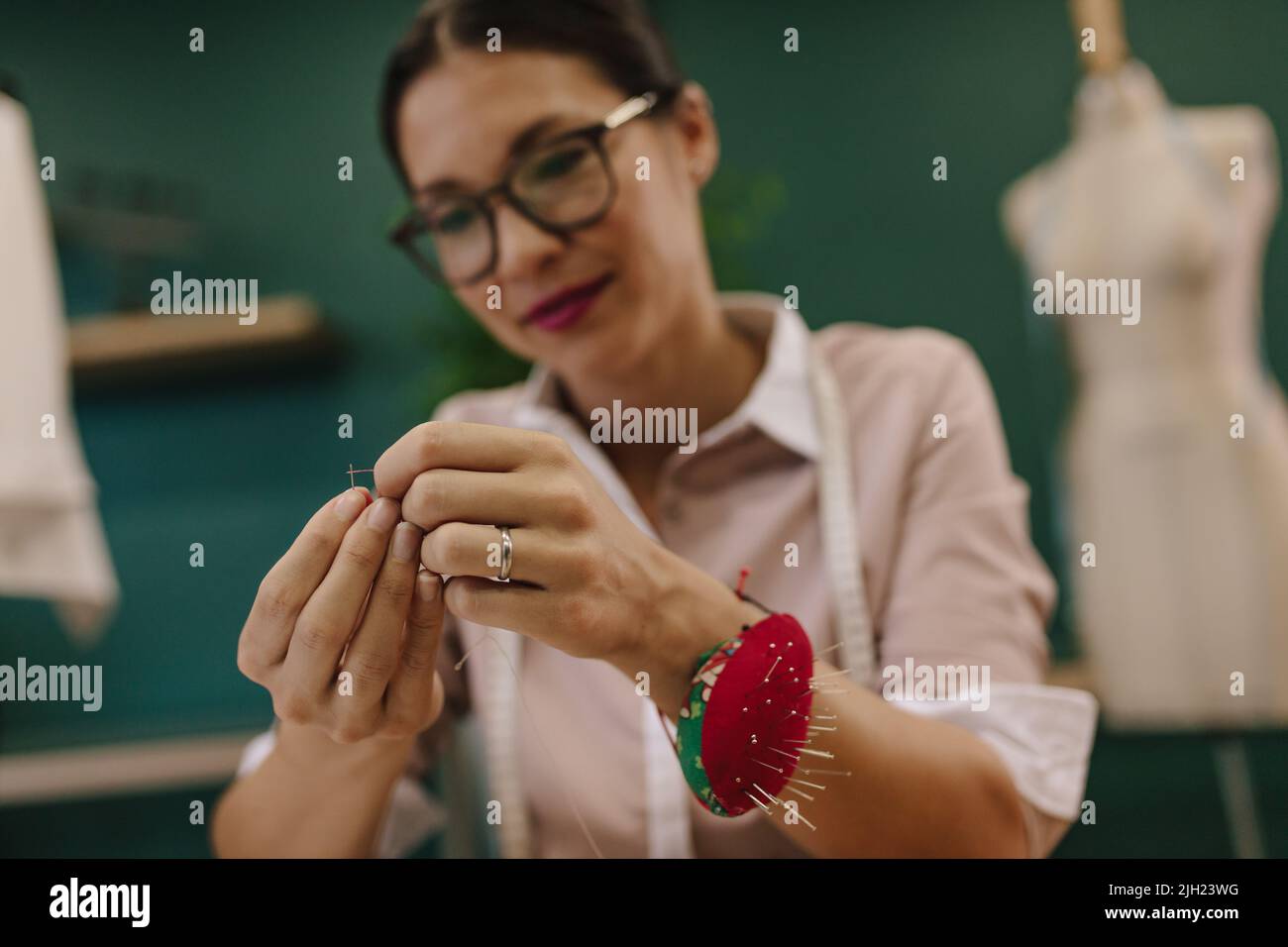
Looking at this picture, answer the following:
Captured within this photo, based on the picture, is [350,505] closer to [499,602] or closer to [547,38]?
[499,602]

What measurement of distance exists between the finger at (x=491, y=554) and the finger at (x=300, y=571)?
0.03 meters

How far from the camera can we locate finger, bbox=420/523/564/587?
0.30 metres

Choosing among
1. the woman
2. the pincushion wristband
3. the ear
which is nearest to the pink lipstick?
the woman

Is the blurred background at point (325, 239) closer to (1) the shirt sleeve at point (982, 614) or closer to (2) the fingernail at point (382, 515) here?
(1) the shirt sleeve at point (982, 614)

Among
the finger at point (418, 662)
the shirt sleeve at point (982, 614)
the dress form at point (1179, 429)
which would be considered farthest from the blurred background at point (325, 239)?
the finger at point (418, 662)

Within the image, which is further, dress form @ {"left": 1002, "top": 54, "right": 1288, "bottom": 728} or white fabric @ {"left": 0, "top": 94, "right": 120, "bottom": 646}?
dress form @ {"left": 1002, "top": 54, "right": 1288, "bottom": 728}

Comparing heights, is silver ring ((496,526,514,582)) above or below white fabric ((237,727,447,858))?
above

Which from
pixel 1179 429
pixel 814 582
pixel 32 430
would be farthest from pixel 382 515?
pixel 1179 429

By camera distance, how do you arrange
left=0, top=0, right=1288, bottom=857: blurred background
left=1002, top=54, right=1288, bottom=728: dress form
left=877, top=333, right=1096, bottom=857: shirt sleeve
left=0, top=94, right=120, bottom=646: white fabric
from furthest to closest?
left=0, top=0, right=1288, bottom=857: blurred background, left=1002, top=54, right=1288, bottom=728: dress form, left=0, top=94, right=120, bottom=646: white fabric, left=877, top=333, right=1096, bottom=857: shirt sleeve

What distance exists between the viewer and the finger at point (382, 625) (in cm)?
32

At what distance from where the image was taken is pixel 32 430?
820mm

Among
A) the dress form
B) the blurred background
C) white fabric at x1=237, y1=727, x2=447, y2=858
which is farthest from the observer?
the blurred background

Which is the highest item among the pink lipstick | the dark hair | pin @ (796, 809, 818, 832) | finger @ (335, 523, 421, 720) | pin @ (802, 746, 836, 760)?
the dark hair

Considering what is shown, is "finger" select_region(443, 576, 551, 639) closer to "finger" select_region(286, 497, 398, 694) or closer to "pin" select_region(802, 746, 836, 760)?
"finger" select_region(286, 497, 398, 694)
